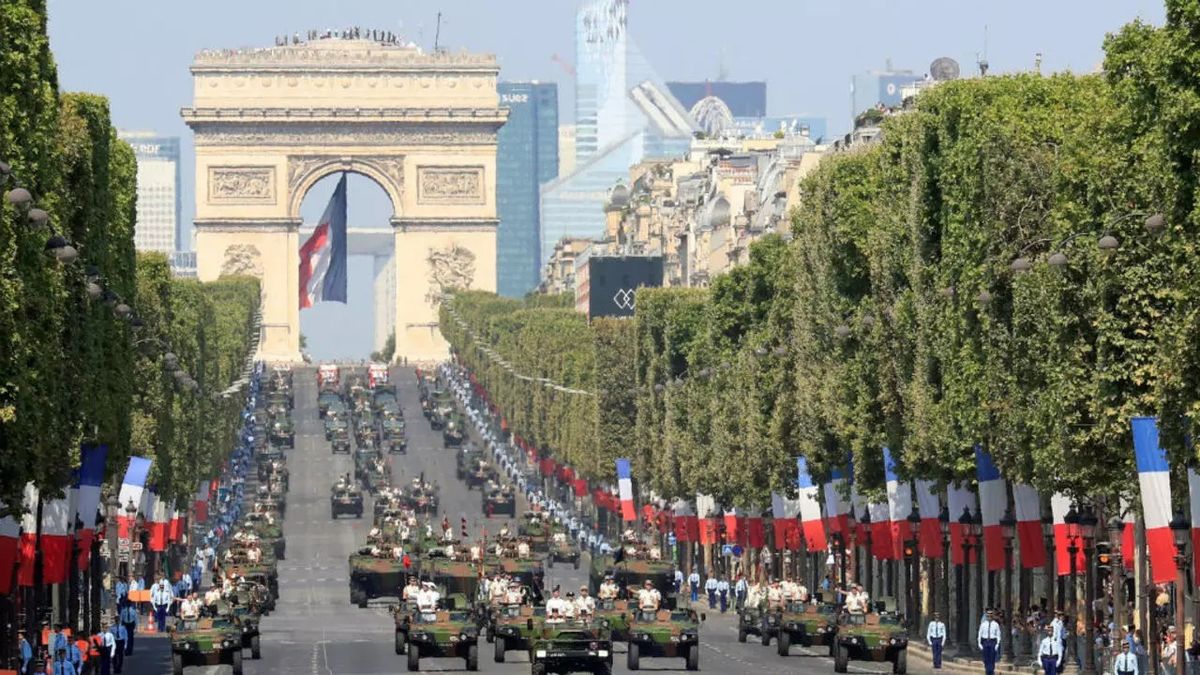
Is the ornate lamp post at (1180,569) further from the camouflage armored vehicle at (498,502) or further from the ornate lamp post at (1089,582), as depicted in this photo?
the camouflage armored vehicle at (498,502)

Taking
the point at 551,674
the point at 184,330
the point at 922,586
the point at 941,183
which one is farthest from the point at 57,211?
the point at 184,330

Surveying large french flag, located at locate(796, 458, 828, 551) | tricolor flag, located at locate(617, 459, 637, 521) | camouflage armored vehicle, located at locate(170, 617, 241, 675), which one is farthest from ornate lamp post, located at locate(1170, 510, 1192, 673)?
tricolor flag, located at locate(617, 459, 637, 521)

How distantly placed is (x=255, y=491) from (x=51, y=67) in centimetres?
11413

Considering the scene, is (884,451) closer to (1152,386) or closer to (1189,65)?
(1152,386)

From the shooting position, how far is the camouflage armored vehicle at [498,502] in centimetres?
17650

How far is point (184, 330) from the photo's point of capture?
144 metres

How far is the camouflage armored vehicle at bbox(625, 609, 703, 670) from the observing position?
77.9m

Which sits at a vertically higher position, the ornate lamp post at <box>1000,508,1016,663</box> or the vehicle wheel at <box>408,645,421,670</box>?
the ornate lamp post at <box>1000,508,1016,663</box>

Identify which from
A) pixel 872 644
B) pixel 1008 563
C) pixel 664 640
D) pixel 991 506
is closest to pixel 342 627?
pixel 664 640

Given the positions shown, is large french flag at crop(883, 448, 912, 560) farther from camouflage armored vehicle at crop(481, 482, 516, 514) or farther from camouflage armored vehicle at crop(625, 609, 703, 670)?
camouflage armored vehicle at crop(481, 482, 516, 514)

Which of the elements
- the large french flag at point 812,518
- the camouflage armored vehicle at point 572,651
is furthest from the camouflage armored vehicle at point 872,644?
the large french flag at point 812,518

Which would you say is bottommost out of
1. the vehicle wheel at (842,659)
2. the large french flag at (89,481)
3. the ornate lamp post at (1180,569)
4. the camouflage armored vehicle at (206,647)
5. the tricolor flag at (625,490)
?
the vehicle wheel at (842,659)

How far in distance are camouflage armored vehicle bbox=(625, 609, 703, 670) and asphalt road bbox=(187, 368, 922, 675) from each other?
411 mm

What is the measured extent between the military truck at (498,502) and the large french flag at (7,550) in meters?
109
